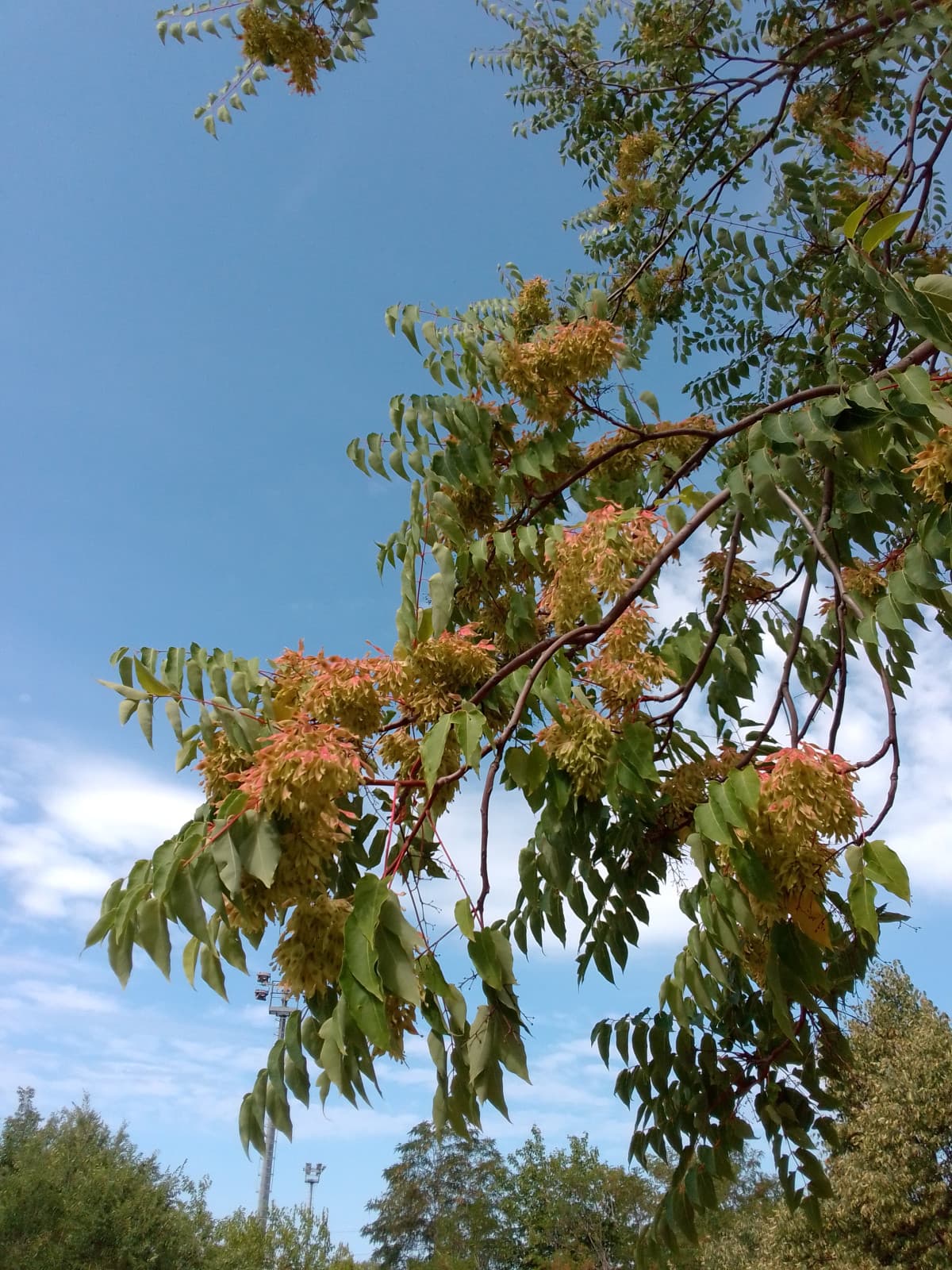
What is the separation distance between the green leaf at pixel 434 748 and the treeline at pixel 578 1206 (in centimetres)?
234

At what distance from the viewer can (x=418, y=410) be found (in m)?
3.26

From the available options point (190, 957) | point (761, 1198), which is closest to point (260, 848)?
point (190, 957)

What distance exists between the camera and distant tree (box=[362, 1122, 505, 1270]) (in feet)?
119

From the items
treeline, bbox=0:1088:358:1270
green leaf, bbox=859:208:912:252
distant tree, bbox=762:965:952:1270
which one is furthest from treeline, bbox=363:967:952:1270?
treeline, bbox=0:1088:358:1270

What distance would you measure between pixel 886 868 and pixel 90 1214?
24.0m

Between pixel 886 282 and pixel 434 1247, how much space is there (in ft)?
143

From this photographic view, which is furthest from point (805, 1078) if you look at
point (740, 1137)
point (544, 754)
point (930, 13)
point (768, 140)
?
A: point (768, 140)

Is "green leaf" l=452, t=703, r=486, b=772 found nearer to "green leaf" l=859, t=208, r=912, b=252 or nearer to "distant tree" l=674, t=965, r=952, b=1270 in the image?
"green leaf" l=859, t=208, r=912, b=252

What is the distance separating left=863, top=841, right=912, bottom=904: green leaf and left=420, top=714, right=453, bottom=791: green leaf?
3.16ft

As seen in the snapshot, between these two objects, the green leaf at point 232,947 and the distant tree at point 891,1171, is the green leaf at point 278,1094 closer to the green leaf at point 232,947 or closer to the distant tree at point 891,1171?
the green leaf at point 232,947

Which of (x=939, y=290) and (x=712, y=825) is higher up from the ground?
(x=939, y=290)

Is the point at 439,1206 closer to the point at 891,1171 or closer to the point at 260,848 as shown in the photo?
the point at 891,1171

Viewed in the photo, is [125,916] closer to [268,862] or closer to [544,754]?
[268,862]

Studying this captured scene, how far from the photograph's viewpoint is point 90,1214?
801 inches
